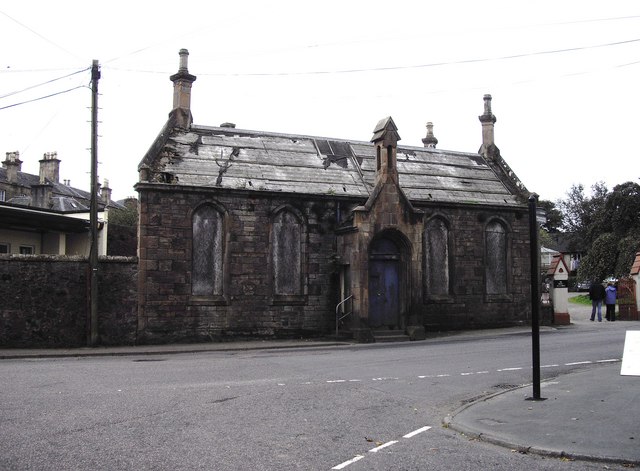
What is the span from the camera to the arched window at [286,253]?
22.7 metres

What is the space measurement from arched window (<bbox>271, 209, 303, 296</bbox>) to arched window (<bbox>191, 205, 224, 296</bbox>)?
183 centimetres

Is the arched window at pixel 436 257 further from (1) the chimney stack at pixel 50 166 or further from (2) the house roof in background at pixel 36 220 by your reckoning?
(1) the chimney stack at pixel 50 166

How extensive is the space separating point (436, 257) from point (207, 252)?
877 centimetres

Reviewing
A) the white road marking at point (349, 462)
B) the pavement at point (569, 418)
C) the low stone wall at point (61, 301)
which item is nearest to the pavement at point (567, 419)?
the pavement at point (569, 418)

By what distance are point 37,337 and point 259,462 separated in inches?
594

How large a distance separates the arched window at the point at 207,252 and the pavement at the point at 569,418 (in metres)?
12.5

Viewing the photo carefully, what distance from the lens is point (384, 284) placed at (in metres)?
22.6

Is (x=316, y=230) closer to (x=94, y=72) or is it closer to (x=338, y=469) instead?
(x=94, y=72)

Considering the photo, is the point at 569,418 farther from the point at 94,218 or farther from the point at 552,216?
the point at 552,216

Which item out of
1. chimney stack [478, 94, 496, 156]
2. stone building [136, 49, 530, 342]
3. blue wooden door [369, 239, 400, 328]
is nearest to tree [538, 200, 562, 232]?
chimney stack [478, 94, 496, 156]

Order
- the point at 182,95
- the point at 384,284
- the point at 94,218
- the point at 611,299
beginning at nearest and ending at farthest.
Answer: the point at 94,218 < the point at 384,284 < the point at 182,95 < the point at 611,299

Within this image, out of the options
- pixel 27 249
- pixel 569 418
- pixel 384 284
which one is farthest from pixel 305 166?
pixel 569 418

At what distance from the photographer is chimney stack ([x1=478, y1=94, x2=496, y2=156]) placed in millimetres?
29422

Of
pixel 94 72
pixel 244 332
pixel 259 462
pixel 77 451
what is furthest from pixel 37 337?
pixel 259 462
